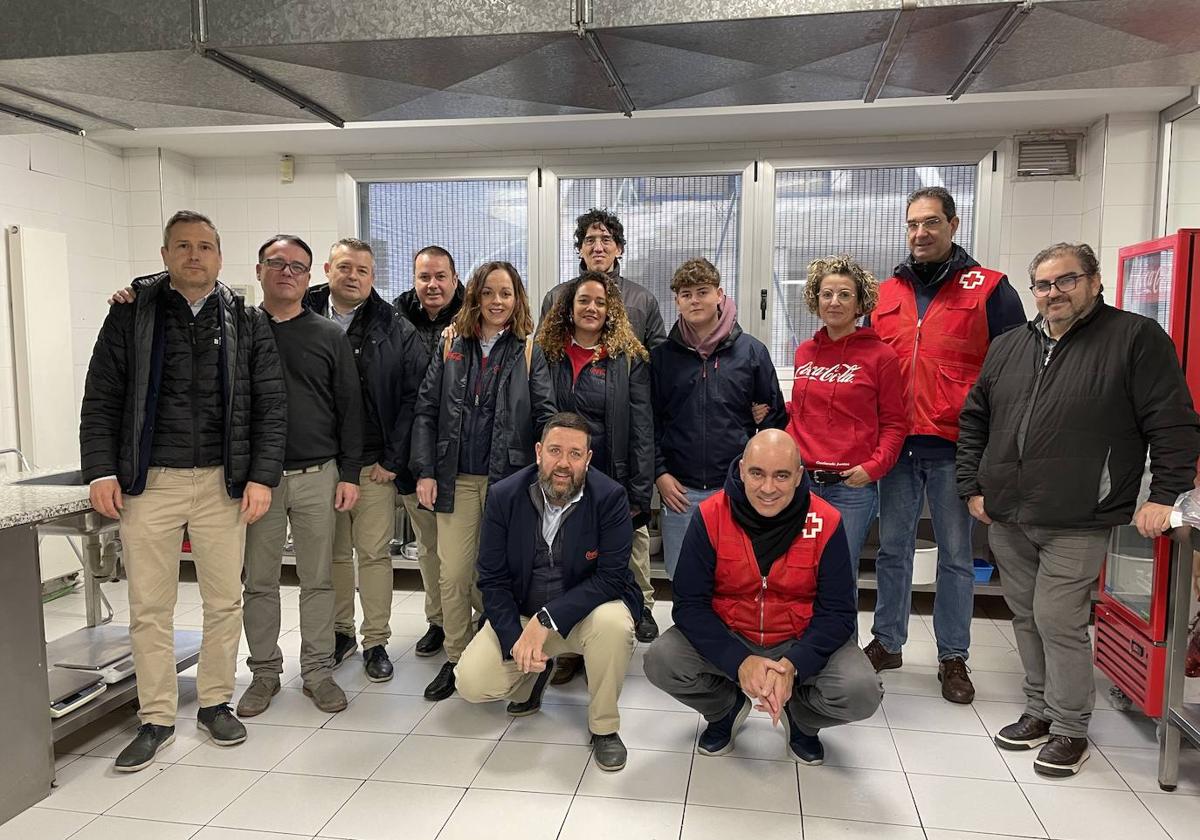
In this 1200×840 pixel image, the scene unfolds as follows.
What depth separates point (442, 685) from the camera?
10.6 ft

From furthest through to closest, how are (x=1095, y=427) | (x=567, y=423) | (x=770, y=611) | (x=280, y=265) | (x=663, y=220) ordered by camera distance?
1. (x=663, y=220)
2. (x=280, y=265)
3. (x=567, y=423)
4. (x=770, y=611)
5. (x=1095, y=427)

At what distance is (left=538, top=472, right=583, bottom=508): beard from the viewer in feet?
9.21

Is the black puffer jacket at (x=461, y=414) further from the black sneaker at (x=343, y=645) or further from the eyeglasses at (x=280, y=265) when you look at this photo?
the black sneaker at (x=343, y=645)

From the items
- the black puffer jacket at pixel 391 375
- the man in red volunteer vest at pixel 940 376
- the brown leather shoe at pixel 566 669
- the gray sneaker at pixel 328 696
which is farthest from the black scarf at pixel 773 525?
the gray sneaker at pixel 328 696

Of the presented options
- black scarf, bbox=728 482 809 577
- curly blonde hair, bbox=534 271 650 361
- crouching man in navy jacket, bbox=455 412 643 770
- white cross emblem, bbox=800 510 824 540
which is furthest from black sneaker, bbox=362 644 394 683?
white cross emblem, bbox=800 510 824 540

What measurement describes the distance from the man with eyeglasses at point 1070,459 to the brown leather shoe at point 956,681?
35 centimetres

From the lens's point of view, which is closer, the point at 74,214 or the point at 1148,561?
the point at 1148,561

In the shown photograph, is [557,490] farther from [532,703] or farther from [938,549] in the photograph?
[938,549]

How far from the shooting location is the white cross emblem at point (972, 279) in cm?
310

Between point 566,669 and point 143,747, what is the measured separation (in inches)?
60.3

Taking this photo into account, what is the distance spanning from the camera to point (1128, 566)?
3121 mm

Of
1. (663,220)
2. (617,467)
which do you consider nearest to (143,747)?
(617,467)

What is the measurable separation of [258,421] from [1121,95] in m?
4.28

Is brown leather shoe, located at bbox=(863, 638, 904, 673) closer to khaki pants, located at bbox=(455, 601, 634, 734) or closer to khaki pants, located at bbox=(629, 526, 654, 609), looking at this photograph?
khaki pants, located at bbox=(629, 526, 654, 609)
